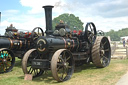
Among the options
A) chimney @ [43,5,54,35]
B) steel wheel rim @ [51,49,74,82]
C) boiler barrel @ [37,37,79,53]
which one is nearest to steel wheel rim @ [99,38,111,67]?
boiler barrel @ [37,37,79,53]

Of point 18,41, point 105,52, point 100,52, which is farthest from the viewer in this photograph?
point 18,41

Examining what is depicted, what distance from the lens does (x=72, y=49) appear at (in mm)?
7645

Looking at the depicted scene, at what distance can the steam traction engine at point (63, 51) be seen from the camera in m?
6.21

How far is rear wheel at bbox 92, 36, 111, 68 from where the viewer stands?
8.02 meters

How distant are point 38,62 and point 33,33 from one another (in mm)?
3929

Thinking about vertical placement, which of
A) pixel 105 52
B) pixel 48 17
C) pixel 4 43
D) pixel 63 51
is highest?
pixel 48 17

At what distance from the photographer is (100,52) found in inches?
332

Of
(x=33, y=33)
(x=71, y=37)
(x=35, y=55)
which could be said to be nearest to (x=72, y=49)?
(x=71, y=37)

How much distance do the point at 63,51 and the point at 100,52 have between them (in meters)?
2.76

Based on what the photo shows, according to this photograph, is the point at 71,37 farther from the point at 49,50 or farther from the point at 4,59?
the point at 4,59

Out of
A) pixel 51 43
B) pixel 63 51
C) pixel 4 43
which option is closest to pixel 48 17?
pixel 51 43

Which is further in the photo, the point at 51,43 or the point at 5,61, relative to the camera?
the point at 5,61

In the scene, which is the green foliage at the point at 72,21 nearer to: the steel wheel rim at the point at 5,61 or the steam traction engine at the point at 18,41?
the steam traction engine at the point at 18,41

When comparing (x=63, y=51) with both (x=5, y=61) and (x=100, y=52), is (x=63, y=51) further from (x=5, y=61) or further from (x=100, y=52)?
(x=5, y=61)
